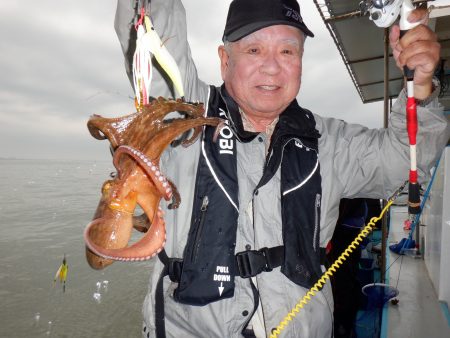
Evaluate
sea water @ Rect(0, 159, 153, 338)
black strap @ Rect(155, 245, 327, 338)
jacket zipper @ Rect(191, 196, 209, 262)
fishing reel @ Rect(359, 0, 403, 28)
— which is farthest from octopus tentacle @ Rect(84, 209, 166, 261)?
sea water @ Rect(0, 159, 153, 338)

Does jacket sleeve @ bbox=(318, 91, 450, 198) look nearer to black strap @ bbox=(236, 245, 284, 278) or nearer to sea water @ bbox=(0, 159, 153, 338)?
black strap @ bbox=(236, 245, 284, 278)

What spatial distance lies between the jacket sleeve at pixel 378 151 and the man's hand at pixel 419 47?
0.31 metres

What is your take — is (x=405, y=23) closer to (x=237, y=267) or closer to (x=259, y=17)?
(x=259, y=17)

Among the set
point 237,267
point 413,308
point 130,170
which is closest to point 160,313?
point 237,267

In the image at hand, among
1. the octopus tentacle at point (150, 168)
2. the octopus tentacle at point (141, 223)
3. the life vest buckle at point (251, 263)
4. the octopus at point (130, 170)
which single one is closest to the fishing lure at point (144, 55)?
the octopus at point (130, 170)

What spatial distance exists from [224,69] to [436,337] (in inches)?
185

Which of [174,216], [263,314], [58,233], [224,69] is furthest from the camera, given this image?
[58,233]

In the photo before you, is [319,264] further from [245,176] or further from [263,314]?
[245,176]

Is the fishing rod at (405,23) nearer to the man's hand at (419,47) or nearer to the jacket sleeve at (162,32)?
the man's hand at (419,47)

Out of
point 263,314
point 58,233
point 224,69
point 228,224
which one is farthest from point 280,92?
point 58,233

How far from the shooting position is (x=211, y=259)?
229cm

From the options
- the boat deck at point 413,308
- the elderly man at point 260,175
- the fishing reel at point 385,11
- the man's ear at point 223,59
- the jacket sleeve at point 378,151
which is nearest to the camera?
the fishing reel at point 385,11

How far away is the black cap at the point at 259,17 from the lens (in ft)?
8.44

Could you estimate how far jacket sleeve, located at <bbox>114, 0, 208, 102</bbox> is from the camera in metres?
2.12
